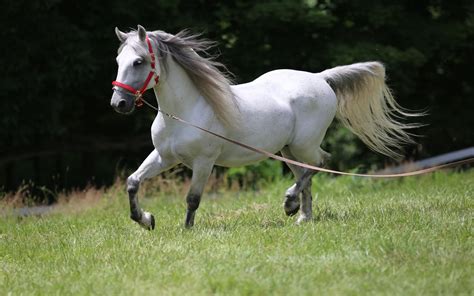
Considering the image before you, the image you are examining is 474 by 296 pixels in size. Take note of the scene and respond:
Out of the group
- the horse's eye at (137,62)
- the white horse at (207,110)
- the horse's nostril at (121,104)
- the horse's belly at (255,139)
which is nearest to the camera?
the horse's nostril at (121,104)

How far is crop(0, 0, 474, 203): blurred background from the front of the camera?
1338cm

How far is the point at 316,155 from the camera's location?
26.7 ft

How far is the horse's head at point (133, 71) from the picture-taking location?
22.2 feet

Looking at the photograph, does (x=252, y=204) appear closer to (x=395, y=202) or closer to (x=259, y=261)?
(x=395, y=202)

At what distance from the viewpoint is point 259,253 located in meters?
6.02

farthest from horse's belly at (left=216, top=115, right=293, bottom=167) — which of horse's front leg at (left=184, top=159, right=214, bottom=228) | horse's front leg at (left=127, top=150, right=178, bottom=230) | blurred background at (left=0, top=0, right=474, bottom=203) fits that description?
blurred background at (left=0, top=0, right=474, bottom=203)

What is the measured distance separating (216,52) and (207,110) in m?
6.97

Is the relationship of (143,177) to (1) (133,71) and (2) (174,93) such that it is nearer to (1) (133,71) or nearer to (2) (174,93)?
(2) (174,93)

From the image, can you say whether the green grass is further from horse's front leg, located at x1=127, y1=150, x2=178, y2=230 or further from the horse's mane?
the horse's mane

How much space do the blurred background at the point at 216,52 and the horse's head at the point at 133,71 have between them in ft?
18.3

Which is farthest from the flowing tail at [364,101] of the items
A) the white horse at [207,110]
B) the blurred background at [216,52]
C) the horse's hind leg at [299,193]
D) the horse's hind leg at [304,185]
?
the blurred background at [216,52]

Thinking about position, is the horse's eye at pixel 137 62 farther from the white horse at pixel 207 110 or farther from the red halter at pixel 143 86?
the red halter at pixel 143 86

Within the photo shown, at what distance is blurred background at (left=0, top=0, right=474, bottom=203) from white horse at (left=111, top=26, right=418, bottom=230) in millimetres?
4662

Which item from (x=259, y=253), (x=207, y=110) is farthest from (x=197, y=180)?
(x=259, y=253)
